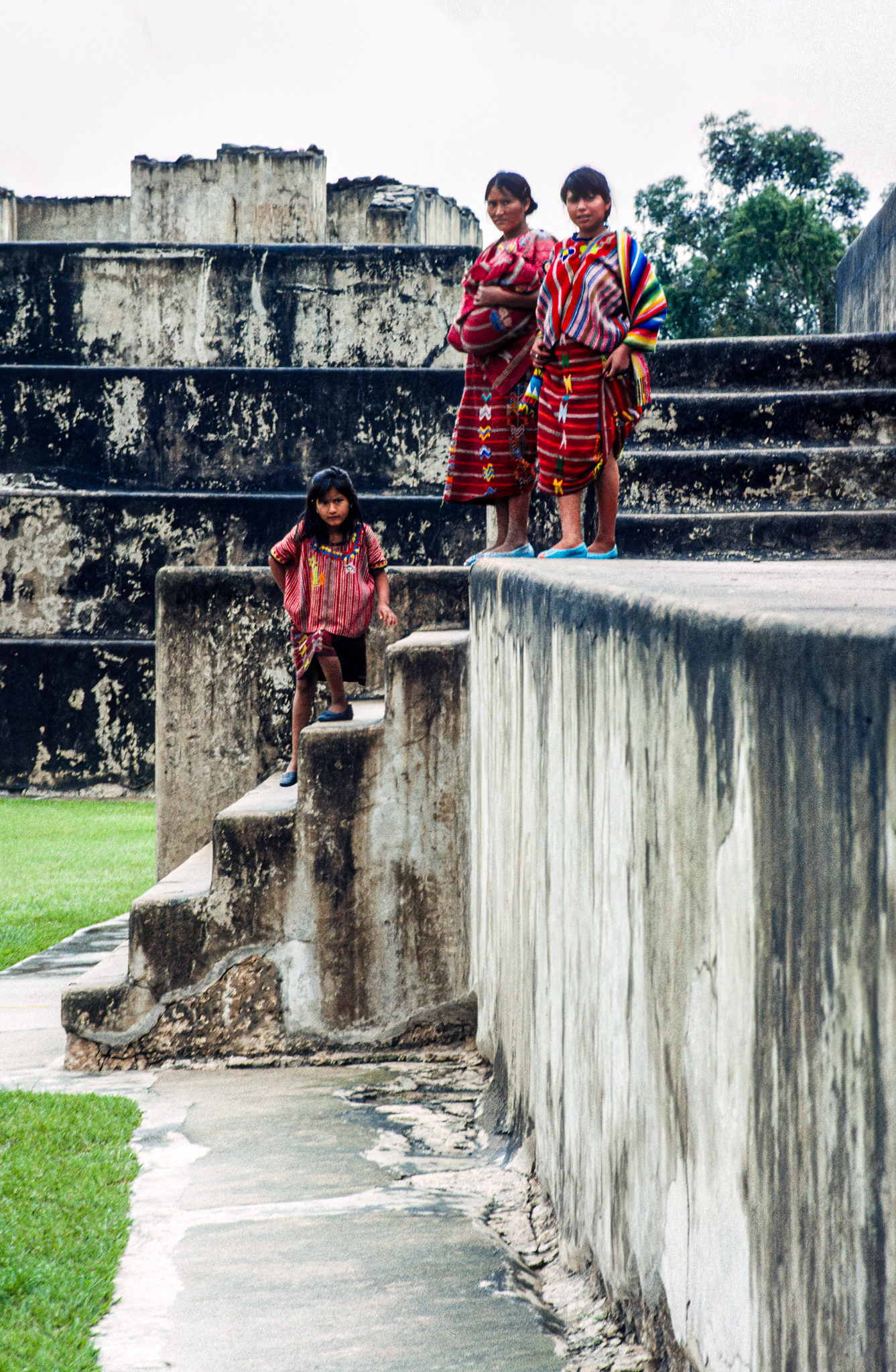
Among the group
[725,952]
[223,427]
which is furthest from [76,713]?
[725,952]

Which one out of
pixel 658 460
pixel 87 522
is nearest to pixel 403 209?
pixel 87 522

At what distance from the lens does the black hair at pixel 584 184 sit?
4.02 m

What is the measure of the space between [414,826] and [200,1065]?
0.95 metres

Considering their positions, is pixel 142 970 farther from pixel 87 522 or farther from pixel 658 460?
pixel 87 522

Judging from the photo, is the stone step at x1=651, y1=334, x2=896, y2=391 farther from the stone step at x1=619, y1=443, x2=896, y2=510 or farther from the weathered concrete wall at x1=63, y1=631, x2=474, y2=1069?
the weathered concrete wall at x1=63, y1=631, x2=474, y2=1069

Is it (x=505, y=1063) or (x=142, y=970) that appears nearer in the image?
(x=505, y=1063)

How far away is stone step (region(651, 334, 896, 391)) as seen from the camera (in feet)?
21.5

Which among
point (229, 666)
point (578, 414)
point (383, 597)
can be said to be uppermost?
point (578, 414)

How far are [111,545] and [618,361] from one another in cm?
637

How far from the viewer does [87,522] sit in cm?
977

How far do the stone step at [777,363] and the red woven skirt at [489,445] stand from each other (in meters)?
2.27

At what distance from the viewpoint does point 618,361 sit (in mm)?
4082

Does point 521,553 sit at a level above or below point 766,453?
below

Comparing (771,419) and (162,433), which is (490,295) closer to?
(771,419)
